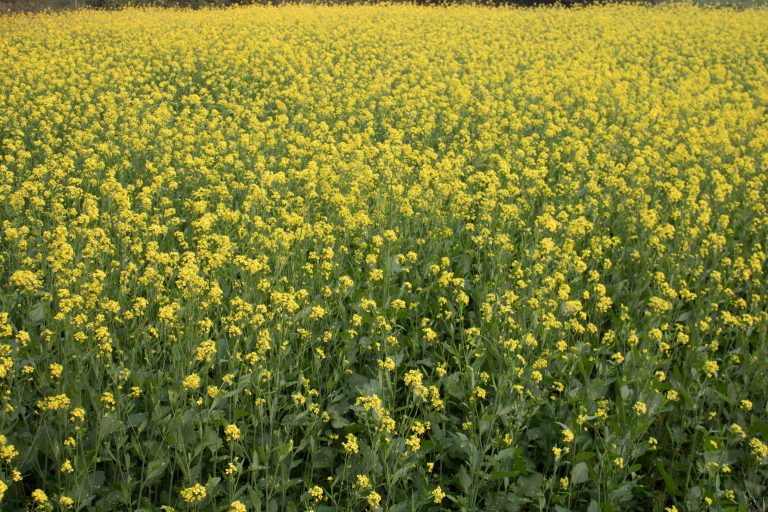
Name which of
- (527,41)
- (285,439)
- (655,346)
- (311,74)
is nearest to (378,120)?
(311,74)

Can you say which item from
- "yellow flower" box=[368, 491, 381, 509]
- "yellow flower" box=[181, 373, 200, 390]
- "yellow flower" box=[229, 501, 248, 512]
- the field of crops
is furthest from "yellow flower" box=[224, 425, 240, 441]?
"yellow flower" box=[368, 491, 381, 509]

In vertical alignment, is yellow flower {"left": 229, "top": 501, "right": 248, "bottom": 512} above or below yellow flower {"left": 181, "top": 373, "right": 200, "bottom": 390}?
below

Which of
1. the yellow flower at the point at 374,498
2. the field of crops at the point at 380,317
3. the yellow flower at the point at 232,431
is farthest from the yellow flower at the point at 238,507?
the yellow flower at the point at 374,498

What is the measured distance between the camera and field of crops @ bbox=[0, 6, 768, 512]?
10.4 ft

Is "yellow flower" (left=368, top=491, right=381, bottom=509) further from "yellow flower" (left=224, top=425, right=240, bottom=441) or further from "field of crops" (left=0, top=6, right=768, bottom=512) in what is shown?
"yellow flower" (left=224, top=425, right=240, bottom=441)

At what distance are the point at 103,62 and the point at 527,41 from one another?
866 centimetres

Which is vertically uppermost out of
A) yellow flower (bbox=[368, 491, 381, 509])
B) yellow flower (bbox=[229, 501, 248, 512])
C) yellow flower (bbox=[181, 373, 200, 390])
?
yellow flower (bbox=[181, 373, 200, 390])

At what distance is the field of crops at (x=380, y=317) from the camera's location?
316 cm

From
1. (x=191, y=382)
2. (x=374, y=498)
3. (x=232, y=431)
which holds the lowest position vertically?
(x=374, y=498)

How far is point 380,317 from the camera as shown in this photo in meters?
3.70

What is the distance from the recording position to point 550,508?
11.0 ft

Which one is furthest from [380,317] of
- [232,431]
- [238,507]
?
[238,507]

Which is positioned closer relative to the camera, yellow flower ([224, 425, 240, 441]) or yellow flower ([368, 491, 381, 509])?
yellow flower ([368, 491, 381, 509])

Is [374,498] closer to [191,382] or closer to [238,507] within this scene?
[238,507]
